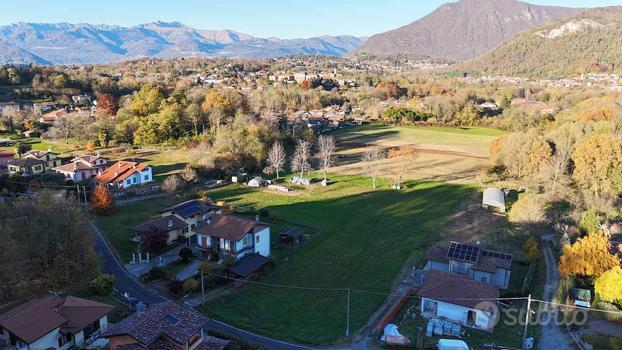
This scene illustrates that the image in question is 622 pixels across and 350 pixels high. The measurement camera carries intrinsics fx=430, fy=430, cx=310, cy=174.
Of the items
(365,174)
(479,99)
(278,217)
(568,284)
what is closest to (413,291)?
(568,284)

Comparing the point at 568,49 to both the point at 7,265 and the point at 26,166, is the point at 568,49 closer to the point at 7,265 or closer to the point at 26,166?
the point at 26,166

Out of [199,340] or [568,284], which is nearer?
[199,340]

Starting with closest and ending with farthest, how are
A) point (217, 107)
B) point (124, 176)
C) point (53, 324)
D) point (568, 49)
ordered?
1. point (53, 324)
2. point (124, 176)
3. point (217, 107)
4. point (568, 49)

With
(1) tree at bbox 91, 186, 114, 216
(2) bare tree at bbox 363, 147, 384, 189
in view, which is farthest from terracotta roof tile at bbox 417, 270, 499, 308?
(1) tree at bbox 91, 186, 114, 216

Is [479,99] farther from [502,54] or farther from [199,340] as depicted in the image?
[199,340]

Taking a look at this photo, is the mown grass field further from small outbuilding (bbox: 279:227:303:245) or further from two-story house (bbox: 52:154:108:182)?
two-story house (bbox: 52:154:108:182)

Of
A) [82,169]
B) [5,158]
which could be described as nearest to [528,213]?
[82,169]
